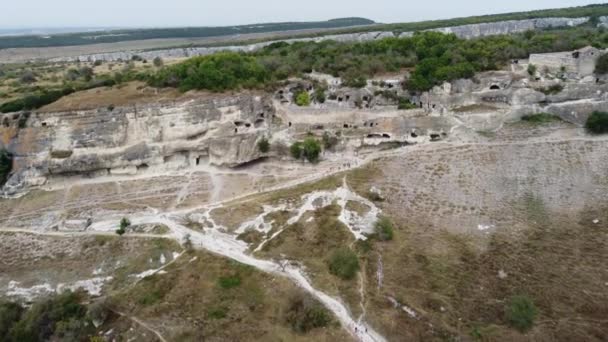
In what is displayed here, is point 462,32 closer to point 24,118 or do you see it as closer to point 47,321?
point 24,118

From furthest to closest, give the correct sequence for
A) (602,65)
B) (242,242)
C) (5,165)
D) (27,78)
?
(27,78) < (602,65) < (5,165) < (242,242)

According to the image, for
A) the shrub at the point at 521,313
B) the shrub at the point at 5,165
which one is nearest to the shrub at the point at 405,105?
the shrub at the point at 521,313

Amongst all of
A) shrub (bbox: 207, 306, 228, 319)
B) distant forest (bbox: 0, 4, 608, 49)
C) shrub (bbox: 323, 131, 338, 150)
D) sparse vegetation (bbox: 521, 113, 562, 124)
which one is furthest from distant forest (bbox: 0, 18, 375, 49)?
shrub (bbox: 207, 306, 228, 319)

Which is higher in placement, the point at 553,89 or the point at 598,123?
the point at 553,89

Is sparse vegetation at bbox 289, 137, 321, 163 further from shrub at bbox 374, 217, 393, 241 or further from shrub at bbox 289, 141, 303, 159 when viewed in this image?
shrub at bbox 374, 217, 393, 241

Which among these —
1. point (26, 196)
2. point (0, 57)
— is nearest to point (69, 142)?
point (26, 196)

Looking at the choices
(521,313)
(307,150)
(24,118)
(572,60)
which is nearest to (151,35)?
(24,118)

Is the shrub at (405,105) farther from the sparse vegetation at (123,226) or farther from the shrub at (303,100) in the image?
the sparse vegetation at (123,226)
